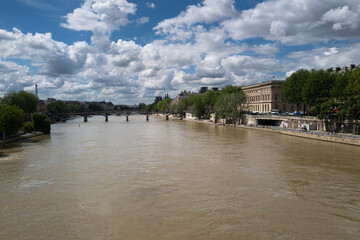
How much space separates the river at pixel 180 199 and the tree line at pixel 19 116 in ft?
52.0

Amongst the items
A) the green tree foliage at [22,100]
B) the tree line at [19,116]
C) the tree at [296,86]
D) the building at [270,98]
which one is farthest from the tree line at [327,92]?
the green tree foliage at [22,100]

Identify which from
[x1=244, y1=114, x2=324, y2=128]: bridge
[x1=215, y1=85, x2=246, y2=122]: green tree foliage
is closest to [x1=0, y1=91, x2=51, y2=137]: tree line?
[x1=215, y1=85, x2=246, y2=122]: green tree foliage

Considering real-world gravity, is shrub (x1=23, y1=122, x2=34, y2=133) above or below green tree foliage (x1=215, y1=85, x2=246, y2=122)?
below

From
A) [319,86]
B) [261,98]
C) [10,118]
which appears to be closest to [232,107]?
[261,98]

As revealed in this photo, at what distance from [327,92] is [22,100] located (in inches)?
2843

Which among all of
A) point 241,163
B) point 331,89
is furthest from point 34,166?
point 331,89

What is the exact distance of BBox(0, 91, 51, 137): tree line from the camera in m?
37.2

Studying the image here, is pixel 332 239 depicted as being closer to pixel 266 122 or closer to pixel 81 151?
pixel 81 151

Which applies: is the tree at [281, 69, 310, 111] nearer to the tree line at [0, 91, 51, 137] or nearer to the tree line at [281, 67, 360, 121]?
the tree line at [281, 67, 360, 121]

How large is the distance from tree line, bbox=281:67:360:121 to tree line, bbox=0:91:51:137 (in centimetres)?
4284

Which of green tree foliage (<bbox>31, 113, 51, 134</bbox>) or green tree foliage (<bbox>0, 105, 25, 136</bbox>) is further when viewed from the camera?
green tree foliage (<bbox>31, 113, 51, 134</bbox>)

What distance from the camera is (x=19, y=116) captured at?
130 feet

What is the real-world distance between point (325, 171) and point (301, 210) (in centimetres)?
901

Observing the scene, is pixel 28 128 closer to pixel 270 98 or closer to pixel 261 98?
pixel 270 98
